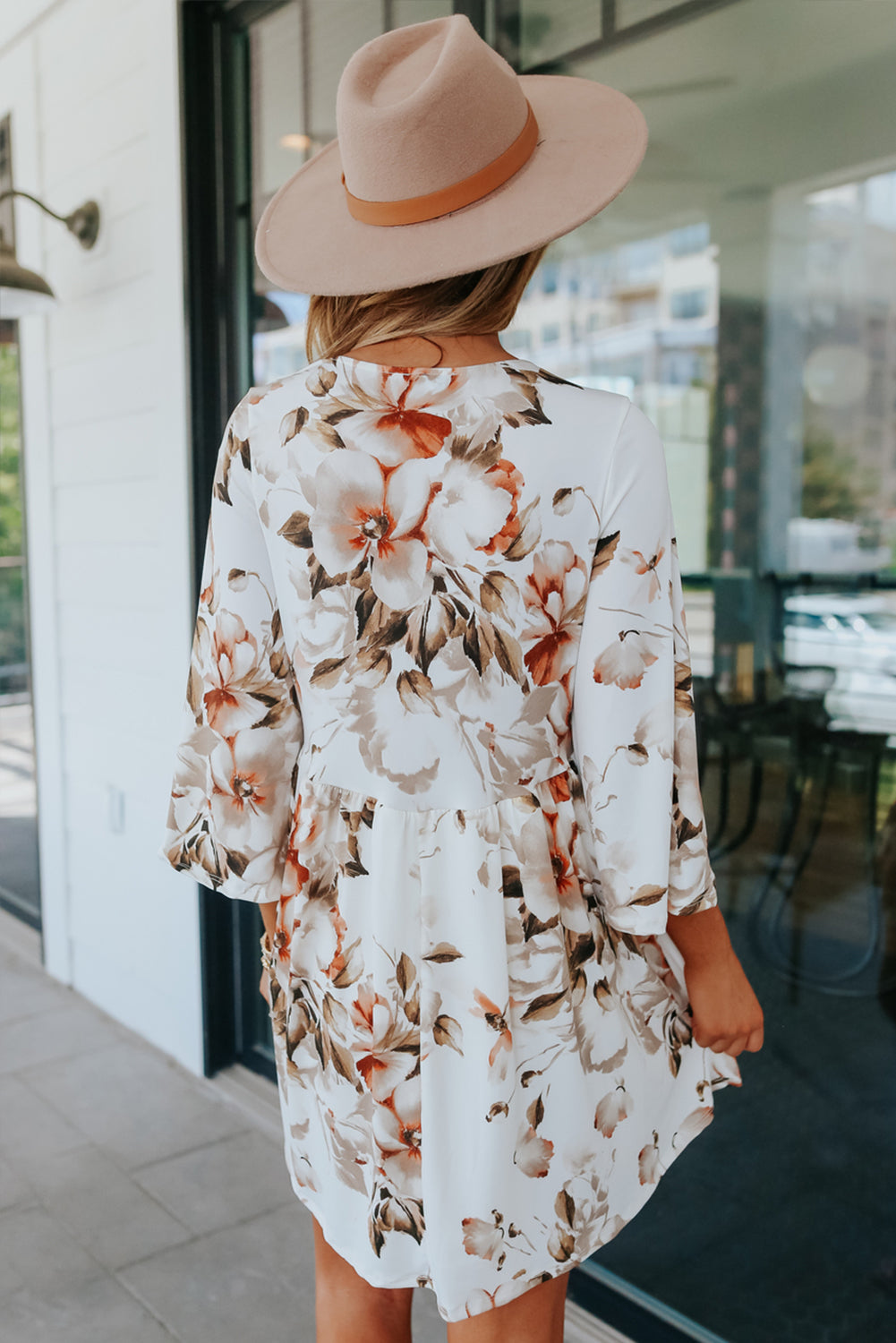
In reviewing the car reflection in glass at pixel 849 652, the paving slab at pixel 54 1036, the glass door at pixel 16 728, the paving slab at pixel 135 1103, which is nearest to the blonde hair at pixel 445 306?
the car reflection in glass at pixel 849 652

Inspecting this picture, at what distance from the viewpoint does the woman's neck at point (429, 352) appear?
0.88m

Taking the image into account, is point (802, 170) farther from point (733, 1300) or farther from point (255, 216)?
point (733, 1300)

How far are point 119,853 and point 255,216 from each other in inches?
61.7

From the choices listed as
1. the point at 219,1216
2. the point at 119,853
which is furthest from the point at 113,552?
the point at 219,1216

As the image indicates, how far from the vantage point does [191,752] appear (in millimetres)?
1070

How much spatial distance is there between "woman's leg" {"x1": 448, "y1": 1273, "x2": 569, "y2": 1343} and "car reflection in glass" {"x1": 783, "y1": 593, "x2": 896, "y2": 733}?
31.3 inches

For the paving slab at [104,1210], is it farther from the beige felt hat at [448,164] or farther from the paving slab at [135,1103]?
the beige felt hat at [448,164]

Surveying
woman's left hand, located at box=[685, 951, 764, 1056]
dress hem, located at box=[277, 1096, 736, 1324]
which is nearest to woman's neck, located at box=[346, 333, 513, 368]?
woman's left hand, located at box=[685, 951, 764, 1056]

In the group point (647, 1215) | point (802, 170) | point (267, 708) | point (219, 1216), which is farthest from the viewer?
point (219, 1216)

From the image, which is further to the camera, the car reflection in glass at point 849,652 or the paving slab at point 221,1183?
the paving slab at point 221,1183

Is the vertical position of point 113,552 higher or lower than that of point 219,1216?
higher

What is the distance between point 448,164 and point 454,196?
0.08ft

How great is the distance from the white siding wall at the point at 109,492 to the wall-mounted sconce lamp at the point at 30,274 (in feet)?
0.11

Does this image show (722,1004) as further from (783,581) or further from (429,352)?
(783,581)
